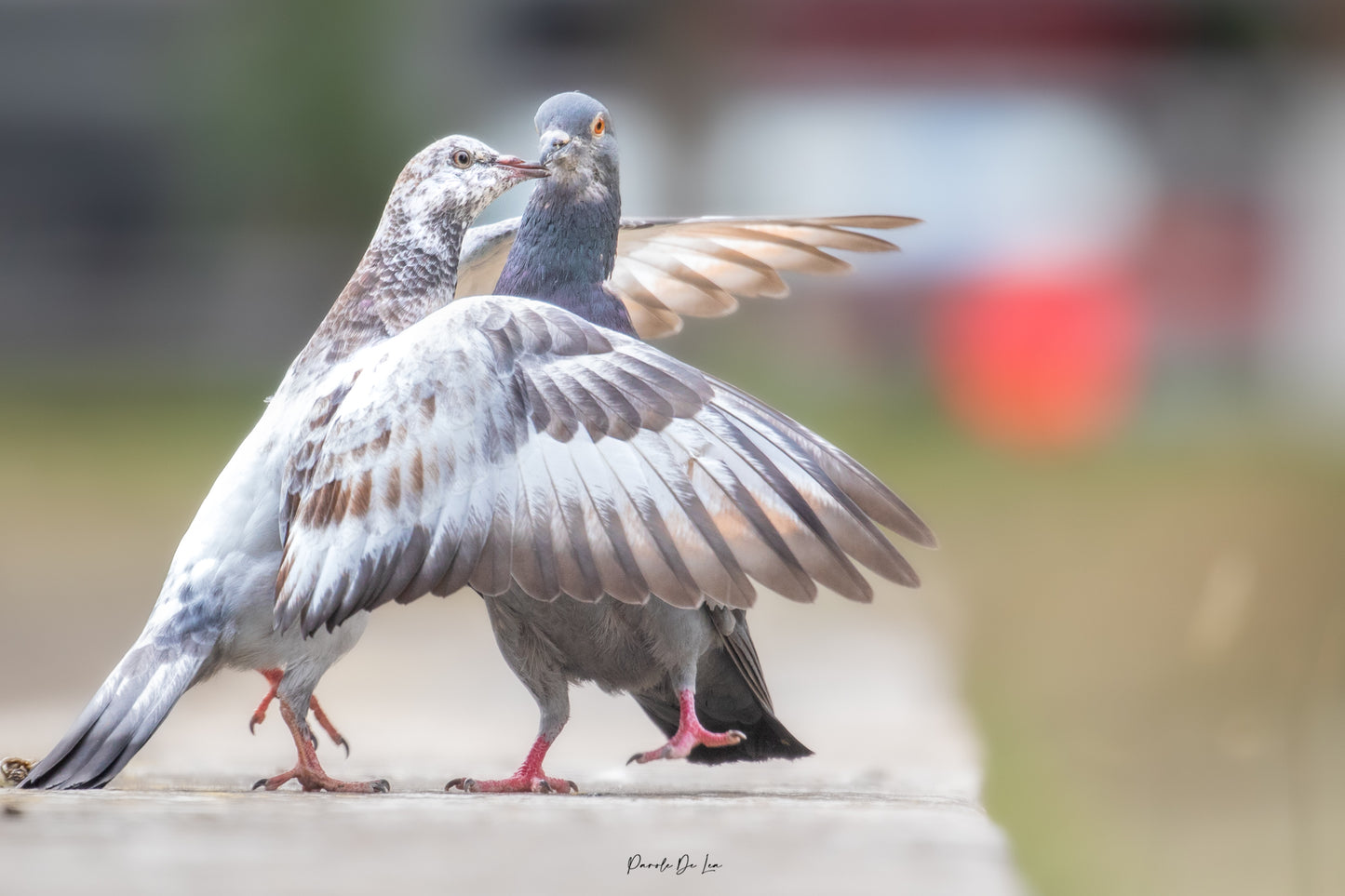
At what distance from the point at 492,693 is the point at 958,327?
9.21 m

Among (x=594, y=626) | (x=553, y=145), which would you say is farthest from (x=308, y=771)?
(x=553, y=145)

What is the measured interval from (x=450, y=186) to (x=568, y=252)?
0.78 ft

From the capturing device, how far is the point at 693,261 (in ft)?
10.5

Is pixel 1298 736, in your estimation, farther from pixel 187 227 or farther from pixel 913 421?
pixel 187 227

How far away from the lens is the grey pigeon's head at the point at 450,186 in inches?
100

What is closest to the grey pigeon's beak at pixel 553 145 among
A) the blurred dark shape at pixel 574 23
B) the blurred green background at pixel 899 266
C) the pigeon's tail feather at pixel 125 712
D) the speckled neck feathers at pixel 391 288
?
the speckled neck feathers at pixel 391 288

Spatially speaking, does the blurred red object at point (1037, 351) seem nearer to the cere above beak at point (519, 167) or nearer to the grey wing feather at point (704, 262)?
the grey wing feather at point (704, 262)

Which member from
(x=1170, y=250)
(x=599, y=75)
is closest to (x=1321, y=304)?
(x=1170, y=250)

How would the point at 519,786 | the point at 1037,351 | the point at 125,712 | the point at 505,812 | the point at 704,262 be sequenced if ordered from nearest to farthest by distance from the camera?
the point at 505,812 < the point at 125,712 < the point at 519,786 < the point at 704,262 < the point at 1037,351

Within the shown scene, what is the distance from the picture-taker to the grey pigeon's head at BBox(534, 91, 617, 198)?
2688 mm

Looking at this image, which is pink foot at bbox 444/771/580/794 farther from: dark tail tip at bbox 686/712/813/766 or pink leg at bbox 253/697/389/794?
dark tail tip at bbox 686/712/813/766

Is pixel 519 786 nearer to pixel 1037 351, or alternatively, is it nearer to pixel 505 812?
pixel 505 812

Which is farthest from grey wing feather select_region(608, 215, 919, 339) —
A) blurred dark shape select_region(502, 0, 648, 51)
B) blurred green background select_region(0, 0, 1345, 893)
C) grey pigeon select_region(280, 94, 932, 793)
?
blurred dark shape select_region(502, 0, 648, 51)

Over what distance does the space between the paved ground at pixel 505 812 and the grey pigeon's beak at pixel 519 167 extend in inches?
37.0
